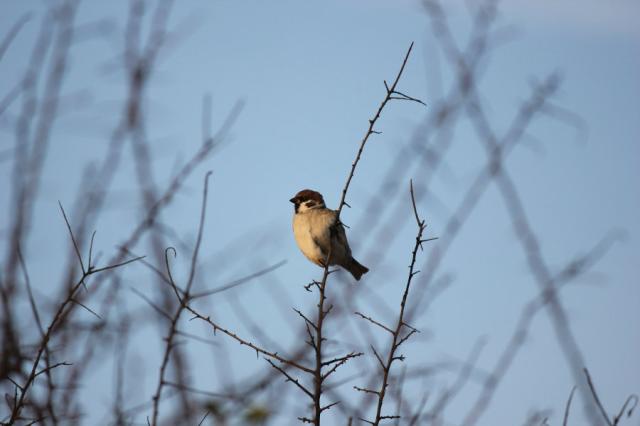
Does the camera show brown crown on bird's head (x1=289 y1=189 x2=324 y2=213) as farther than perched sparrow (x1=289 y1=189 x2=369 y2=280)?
Yes

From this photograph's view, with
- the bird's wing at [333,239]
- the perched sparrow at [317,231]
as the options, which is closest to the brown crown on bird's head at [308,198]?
the perched sparrow at [317,231]

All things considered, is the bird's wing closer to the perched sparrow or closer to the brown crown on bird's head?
the perched sparrow

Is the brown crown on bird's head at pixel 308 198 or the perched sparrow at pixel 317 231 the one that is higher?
the brown crown on bird's head at pixel 308 198

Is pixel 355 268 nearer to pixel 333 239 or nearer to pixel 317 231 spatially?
pixel 333 239

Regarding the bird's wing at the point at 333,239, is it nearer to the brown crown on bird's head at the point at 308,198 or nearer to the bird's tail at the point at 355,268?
the bird's tail at the point at 355,268

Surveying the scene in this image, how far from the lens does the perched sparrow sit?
17.9 ft

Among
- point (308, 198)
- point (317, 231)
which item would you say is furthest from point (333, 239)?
point (308, 198)

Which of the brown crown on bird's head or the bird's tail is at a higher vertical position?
the brown crown on bird's head

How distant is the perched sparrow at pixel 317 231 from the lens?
5.46 m

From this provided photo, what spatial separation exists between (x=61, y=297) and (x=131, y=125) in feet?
3.10

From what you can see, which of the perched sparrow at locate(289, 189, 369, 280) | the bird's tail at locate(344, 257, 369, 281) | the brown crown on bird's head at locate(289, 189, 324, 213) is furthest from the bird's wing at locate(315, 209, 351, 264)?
the brown crown on bird's head at locate(289, 189, 324, 213)

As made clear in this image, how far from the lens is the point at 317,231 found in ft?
18.0

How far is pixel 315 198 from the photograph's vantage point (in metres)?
5.80

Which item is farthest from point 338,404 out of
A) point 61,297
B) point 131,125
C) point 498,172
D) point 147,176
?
point 131,125
